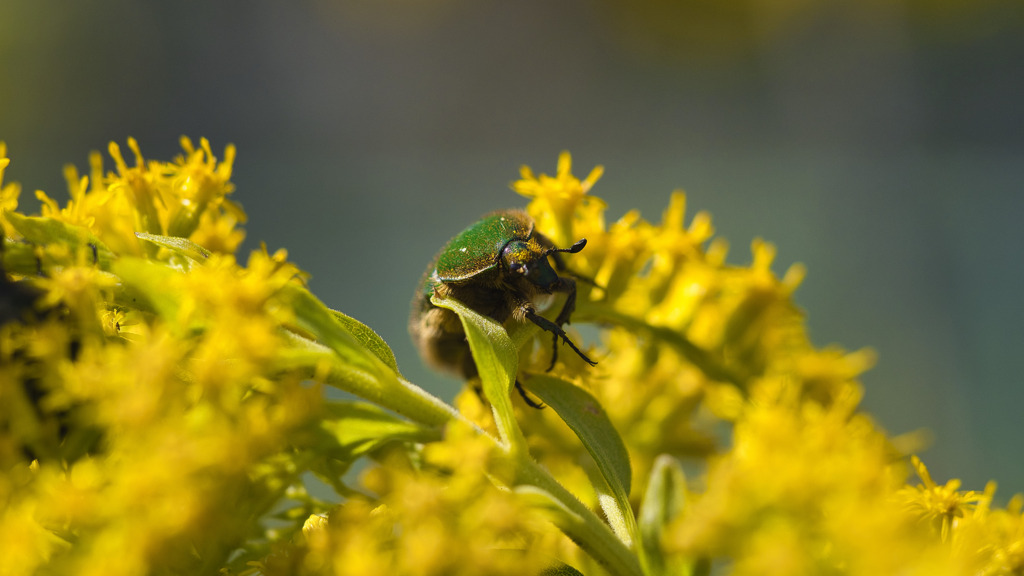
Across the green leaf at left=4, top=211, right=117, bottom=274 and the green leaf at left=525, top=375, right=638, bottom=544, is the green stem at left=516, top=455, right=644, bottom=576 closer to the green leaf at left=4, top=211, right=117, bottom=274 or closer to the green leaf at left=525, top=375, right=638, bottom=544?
the green leaf at left=525, top=375, right=638, bottom=544

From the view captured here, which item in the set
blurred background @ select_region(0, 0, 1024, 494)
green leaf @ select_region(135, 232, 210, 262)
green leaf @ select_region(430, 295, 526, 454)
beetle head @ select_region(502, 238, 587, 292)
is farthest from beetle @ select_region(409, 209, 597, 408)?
blurred background @ select_region(0, 0, 1024, 494)

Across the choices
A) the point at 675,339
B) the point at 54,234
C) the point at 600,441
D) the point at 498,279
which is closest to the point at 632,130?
the point at 675,339

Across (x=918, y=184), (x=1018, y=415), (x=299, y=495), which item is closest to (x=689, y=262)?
(x=299, y=495)

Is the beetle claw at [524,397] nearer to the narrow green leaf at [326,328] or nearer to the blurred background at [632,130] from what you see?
the narrow green leaf at [326,328]

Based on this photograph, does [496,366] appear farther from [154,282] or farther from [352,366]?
[154,282]

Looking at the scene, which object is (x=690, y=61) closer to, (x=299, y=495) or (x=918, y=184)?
(x=918, y=184)

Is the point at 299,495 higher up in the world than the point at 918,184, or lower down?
lower down

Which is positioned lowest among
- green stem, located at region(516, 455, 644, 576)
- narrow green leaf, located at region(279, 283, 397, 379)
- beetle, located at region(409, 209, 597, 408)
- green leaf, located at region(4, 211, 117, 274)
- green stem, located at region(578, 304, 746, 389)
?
green stem, located at region(516, 455, 644, 576)
